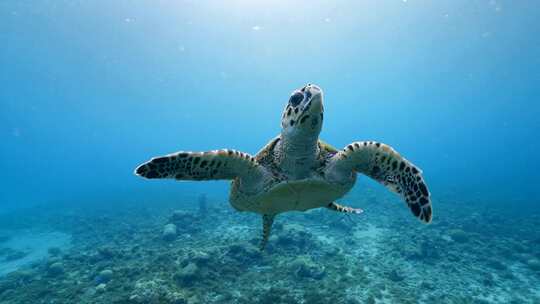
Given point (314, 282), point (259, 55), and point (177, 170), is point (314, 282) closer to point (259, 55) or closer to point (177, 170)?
point (177, 170)

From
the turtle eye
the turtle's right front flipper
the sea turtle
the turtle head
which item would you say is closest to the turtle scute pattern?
the sea turtle

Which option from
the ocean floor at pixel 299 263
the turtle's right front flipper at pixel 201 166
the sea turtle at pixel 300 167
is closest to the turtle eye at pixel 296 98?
the sea turtle at pixel 300 167

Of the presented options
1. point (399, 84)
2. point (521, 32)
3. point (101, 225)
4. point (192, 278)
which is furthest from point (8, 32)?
point (399, 84)

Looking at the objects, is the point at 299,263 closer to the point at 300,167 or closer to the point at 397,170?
the point at 300,167

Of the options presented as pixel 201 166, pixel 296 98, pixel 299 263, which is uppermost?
pixel 296 98

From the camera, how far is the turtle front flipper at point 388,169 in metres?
3.31

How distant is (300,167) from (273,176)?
40cm

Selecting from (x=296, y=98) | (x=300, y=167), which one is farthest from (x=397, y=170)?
(x=296, y=98)

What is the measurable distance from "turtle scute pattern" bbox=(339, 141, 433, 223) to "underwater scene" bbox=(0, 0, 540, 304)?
0.06 feet

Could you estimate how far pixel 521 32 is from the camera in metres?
31.9

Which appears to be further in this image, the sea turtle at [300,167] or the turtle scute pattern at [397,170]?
the turtle scute pattern at [397,170]

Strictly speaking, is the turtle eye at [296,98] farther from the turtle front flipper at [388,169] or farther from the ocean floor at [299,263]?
the ocean floor at [299,263]

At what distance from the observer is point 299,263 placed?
8.06 meters

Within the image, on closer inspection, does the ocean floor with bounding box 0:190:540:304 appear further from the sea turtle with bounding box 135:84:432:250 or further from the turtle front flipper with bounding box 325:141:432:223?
the turtle front flipper with bounding box 325:141:432:223
